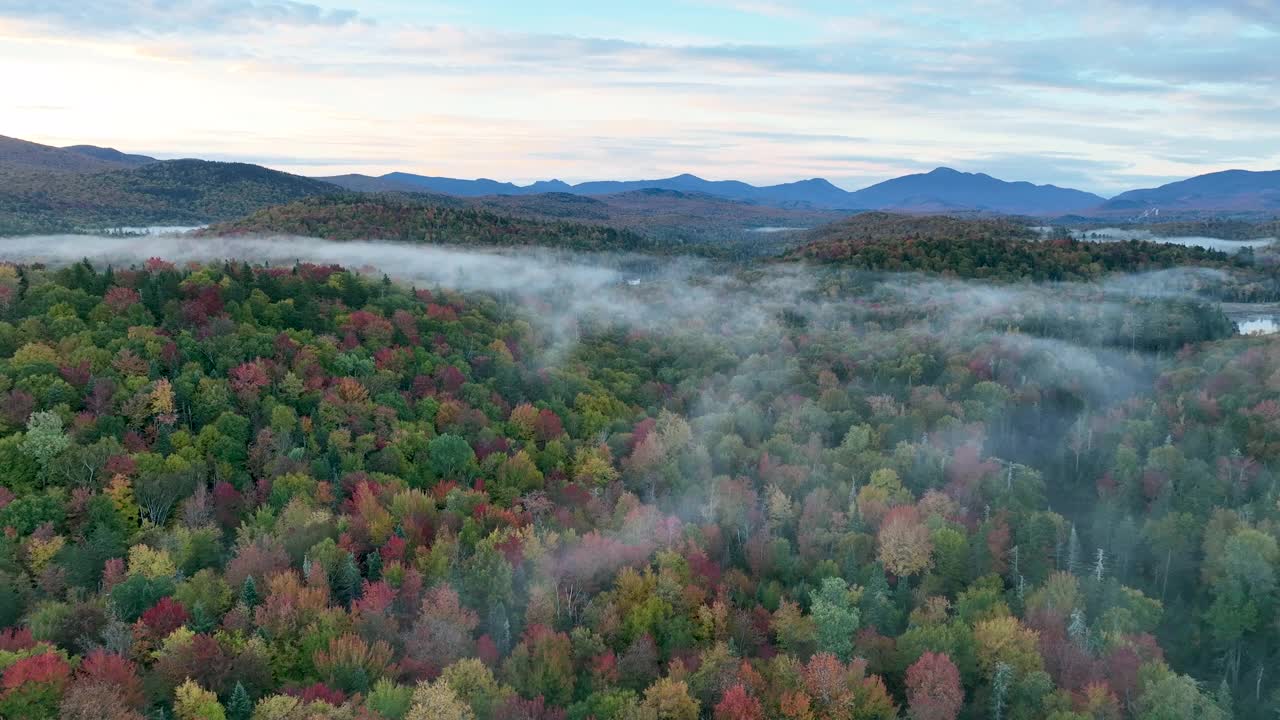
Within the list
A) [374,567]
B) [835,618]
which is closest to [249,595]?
[374,567]

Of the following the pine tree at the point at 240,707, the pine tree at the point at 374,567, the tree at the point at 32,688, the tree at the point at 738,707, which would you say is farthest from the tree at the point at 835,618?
the tree at the point at 32,688

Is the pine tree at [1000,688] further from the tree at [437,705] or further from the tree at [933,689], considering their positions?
the tree at [437,705]

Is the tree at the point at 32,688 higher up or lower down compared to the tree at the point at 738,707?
higher up

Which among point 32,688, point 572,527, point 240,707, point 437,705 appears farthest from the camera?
point 572,527

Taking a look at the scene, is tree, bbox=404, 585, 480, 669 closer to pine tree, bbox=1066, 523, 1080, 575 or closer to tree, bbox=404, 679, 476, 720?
tree, bbox=404, 679, 476, 720

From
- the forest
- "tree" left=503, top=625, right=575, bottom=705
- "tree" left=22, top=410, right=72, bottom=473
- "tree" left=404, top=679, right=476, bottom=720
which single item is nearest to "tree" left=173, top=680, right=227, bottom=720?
the forest

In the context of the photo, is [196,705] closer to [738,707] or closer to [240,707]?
[240,707]
